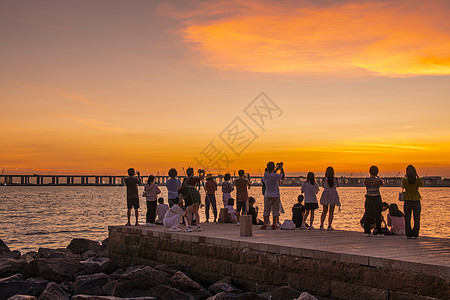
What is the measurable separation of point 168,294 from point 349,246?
4235 millimetres

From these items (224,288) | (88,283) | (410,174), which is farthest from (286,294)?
(88,283)

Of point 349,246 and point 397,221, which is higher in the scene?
point 397,221

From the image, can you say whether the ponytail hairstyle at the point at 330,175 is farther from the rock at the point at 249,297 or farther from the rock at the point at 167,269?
the rock at the point at 249,297

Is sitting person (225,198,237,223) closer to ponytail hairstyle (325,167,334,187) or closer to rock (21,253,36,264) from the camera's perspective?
ponytail hairstyle (325,167,334,187)

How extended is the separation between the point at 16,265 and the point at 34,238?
76.9ft

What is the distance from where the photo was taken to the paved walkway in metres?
8.69

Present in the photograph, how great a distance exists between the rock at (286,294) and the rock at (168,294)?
6.85 ft

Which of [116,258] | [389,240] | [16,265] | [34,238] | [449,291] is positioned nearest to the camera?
[449,291]

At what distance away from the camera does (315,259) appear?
10.2 meters

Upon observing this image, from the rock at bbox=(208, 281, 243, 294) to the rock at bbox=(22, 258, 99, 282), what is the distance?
4689mm

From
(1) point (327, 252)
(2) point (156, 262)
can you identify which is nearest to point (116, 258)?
(2) point (156, 262)

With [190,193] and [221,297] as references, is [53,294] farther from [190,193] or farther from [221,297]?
[190,193]

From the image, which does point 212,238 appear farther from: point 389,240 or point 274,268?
point 389,240

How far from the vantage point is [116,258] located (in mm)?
17172
